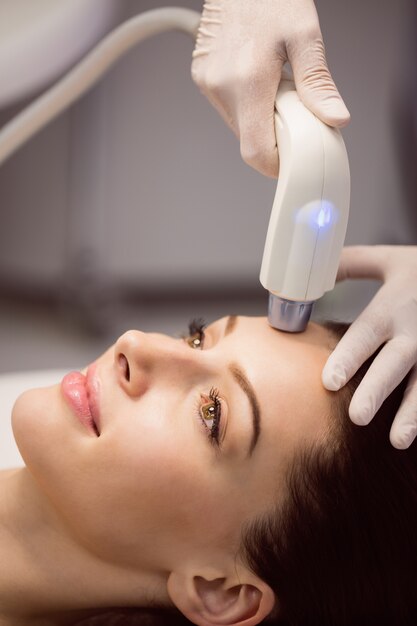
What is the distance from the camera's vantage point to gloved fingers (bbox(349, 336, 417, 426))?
1.09 m

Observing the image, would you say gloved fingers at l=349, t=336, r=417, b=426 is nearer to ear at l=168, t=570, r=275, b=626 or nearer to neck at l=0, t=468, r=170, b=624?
ear at l=168, t=570, r=275, b=626

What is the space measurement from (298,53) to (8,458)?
93 centimetres

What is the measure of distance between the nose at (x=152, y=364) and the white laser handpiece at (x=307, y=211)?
0.15 m

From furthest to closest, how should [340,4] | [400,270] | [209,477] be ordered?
[340,4]
[400,270]
[209,477]

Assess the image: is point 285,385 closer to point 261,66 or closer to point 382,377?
point 382,377

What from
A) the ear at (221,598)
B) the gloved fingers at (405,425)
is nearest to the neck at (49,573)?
the ear at (221,598)

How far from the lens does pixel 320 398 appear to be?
1127 mm

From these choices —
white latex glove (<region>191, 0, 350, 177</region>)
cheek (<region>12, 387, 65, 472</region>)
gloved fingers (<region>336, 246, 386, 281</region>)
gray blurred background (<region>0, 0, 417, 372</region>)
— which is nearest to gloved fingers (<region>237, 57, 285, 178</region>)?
white latex glove (<region>191, 0, 350, 177</region>)

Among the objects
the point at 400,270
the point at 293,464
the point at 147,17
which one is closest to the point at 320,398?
the point at 293,464

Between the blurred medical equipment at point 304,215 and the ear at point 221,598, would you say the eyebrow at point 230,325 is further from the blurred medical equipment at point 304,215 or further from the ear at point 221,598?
the ear at point 221,598

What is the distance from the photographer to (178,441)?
1.10 metres

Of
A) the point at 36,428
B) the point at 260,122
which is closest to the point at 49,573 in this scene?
the point at 36,428

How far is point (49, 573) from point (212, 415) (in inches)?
14.0

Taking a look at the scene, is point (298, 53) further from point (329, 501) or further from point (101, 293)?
point (101, 293)
